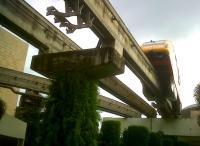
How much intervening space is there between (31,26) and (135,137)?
7612 mm

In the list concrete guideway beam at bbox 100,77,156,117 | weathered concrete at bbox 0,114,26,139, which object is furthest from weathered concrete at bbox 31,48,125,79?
concrete guideway beam at bbox 100,77,156,117

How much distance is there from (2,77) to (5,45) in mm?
8567

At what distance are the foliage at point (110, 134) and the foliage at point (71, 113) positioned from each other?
6.91 m

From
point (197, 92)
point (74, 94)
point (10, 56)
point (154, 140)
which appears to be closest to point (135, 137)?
point (154, 140)

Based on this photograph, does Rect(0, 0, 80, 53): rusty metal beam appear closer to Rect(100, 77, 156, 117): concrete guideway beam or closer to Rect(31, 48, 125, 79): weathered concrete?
Rect(100, 77, 156, 117): concrete guideway beam

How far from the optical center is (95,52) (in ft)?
30.2

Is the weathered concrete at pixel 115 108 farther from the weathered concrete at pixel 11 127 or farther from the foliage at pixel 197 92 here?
the weathered concrete at pixel 11 127

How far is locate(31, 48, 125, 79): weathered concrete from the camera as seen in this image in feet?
29.4

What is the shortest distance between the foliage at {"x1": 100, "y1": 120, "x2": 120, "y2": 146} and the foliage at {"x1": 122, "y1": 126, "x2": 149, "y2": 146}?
761 millimetres

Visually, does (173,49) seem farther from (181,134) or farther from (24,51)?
(24,51)

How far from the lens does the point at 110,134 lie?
53.0ft

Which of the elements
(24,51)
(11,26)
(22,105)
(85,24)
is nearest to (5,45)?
(24,51)

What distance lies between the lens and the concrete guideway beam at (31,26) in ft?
40.4

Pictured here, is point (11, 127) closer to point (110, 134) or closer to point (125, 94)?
point (110, 134)
